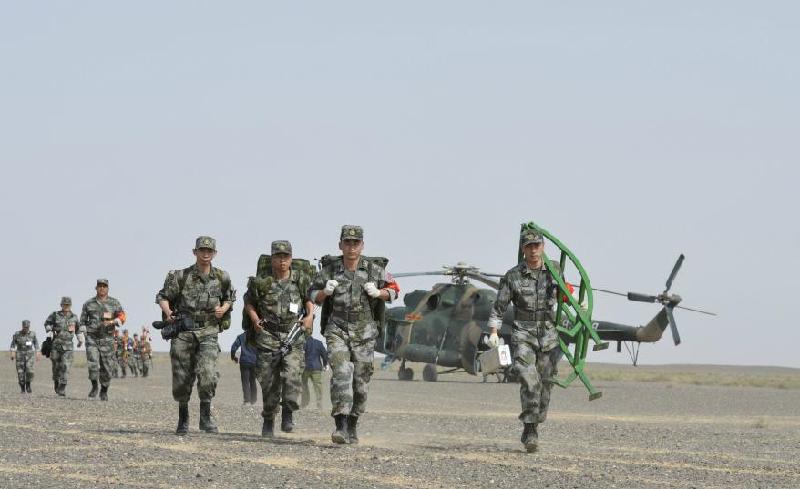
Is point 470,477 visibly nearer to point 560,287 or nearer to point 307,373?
point 560,287

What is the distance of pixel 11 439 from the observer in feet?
46.9

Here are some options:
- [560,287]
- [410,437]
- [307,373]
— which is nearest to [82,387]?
[307,373]

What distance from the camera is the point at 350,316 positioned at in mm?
14430

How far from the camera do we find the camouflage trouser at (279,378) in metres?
15.0

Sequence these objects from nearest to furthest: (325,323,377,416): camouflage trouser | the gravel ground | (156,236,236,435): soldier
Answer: the gravel ground → (325,323,377,416): camouflage trouser → (156,236,236,435): soldier

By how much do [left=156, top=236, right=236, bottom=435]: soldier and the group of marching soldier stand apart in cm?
1

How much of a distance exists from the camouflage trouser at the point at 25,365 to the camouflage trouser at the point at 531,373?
57.4 ft

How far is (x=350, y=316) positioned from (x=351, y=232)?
2.77 feet

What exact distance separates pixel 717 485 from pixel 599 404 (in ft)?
69.4

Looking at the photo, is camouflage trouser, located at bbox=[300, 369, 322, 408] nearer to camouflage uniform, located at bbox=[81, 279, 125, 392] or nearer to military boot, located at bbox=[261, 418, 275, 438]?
camouflage uniform, located at bbox=[81, 279, 125, 392]

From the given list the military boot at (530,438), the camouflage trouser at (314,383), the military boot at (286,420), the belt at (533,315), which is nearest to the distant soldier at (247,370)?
the camouflage trouser at (314,383)

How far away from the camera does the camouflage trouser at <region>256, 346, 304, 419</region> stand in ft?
49.1

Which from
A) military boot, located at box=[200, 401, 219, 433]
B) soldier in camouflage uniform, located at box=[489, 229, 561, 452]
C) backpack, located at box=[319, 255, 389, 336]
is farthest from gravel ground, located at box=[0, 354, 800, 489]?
backpack, located at box=[319, 255, 389, 336]

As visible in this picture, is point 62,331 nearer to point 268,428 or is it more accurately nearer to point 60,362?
point 60,362
